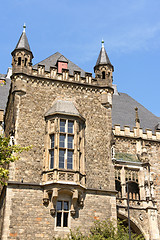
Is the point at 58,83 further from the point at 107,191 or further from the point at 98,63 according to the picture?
the point at 107,191

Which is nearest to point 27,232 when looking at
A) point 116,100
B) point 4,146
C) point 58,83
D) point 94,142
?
point 4,146

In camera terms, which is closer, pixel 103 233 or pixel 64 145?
pixel 103 233

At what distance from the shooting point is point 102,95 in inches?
832

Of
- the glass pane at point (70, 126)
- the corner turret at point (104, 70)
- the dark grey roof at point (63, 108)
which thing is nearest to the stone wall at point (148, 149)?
the corner turret at point (104, 70)

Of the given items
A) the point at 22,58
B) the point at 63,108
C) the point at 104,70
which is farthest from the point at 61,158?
the point at 104,70

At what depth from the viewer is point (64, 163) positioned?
18.1 metres

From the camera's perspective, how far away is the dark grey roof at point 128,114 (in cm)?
2886

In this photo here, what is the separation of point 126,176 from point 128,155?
1.80 meters

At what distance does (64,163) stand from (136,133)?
9977 millimetres

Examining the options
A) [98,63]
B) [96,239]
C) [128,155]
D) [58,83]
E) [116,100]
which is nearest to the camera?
[96,239]

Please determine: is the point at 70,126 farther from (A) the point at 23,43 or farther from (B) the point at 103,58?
(A) the point at 23,43

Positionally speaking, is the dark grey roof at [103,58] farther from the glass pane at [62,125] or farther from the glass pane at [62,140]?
the glass pane at [62,140]

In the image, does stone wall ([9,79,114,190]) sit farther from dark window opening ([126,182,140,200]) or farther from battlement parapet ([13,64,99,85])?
dark window opening ([126,182,140,200])

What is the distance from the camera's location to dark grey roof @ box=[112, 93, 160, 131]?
→ 28859mm
